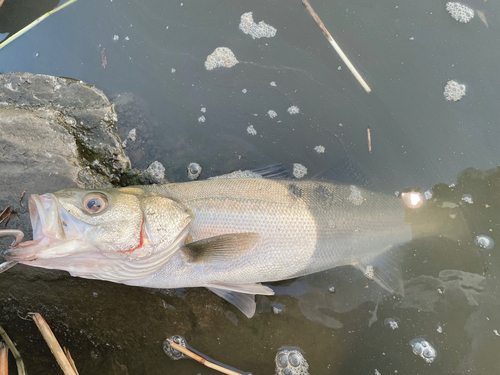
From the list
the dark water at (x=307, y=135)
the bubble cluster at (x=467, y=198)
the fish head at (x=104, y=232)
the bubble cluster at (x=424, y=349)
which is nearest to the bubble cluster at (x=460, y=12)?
the dark water at (x=307, y=135)

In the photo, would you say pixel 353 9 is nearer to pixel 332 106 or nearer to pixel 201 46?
pixel 332 106

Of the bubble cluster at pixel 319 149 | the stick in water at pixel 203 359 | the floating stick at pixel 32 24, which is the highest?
the floating stick at pixel 32 24

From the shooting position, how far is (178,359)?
9.18 feet

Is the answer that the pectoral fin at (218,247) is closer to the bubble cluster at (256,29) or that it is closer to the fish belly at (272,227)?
the fish belly at (272,227)

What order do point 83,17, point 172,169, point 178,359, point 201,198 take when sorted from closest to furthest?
1. point 201,198
2. point 178,359
3. point 172,169
4. point 83,17

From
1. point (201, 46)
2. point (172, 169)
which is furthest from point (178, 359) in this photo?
point (201, 46)

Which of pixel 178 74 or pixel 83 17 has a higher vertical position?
pixel 83 17

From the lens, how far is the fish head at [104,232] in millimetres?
1799

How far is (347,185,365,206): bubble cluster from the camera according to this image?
2729 millimetres

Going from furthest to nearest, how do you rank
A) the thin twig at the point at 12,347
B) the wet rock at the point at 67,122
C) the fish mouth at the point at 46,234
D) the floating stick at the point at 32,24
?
the floating stick at the point at 32,24, the wet rock at the point at 67,122, the thin twig at the point at 12,347, the fish mouth at the point at 46,234

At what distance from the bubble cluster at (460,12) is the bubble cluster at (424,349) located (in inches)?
129

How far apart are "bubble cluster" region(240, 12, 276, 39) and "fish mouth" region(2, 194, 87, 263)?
2.48 m

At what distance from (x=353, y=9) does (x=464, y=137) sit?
176 centimetres

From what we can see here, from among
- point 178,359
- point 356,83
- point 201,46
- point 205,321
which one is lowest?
point 178,359
